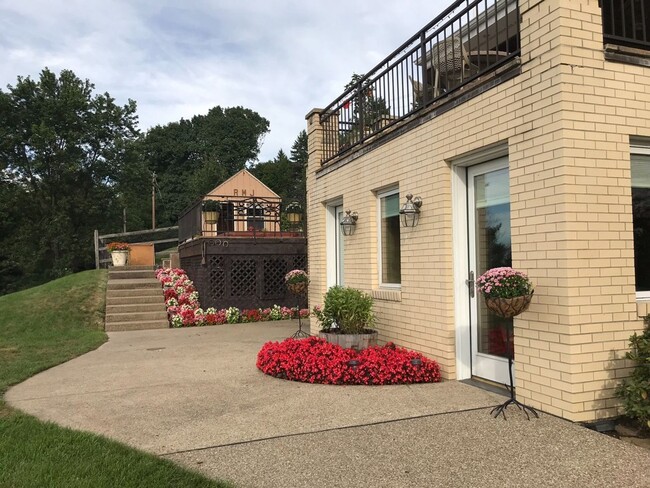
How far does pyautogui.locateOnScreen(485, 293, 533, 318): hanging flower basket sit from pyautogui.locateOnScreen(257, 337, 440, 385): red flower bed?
166cm

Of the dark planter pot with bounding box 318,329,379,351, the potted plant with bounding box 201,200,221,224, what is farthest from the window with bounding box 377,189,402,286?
the potted plant with bounding box 201,200,221,224

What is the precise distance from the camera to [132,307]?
1233cm

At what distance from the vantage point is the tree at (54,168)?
30938 mm

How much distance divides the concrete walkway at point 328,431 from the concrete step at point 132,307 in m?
6.28

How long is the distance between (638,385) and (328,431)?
2295mm

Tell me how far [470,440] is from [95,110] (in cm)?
3591

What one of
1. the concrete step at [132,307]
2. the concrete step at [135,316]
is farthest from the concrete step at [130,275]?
the concrete step at [135,316]

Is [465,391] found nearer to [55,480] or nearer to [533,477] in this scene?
[533,477]

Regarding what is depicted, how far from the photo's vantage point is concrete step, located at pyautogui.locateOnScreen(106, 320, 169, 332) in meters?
11.3

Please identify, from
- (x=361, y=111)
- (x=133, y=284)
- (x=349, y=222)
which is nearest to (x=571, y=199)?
(x=349, y=222)

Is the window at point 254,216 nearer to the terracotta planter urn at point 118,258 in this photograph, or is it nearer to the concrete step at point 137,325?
the concrete step at point 137,325

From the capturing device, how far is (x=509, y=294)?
379cm

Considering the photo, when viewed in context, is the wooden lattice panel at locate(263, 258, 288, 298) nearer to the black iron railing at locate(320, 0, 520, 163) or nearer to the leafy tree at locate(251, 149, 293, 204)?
the black iron railing at locate(320, 0, 520, 163)

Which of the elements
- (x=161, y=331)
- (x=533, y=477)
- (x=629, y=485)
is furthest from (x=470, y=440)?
(x=161, y=331)
